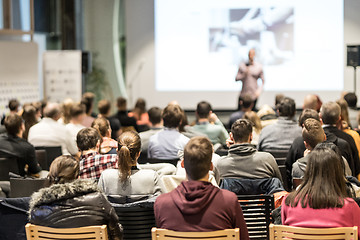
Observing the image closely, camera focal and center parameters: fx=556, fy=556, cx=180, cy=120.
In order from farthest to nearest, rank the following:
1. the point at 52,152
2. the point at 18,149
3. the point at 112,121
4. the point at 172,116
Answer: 1. the point at 112,121
2. the point at 52,152
3. the point at 172,116
4. the point at 18,149

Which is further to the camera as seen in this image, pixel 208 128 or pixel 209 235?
pixel 208 128

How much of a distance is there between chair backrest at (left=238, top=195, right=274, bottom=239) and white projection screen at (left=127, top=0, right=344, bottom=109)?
24.2ft

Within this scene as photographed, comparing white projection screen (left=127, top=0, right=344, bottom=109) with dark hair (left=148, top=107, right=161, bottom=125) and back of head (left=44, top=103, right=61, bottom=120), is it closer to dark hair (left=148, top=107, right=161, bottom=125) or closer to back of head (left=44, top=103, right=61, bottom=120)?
dark hair (left=148, top=107, right=161, bottom=125)

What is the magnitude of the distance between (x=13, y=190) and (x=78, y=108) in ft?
8.01

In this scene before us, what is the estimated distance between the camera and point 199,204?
2777 millimetres

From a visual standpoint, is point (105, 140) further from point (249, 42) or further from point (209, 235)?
point (249, 42)

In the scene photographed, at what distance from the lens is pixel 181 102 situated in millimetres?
11227

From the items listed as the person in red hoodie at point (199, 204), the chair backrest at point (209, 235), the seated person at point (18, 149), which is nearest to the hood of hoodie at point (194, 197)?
the person in red hoodie at point (199, 204)

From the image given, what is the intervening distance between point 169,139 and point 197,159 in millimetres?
2665

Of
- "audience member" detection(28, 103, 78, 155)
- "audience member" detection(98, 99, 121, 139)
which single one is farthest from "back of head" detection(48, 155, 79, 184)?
"audience member" detection(98, 99, 121, 139)

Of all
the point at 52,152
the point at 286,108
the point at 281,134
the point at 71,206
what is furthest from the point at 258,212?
the point at 52,152

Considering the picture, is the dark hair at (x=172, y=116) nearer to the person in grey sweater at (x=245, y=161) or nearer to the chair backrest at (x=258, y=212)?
the person in grey sweater at (x=245, y=161)

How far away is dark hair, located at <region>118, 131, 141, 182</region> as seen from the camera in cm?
353

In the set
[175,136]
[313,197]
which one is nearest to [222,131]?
[175,136]
